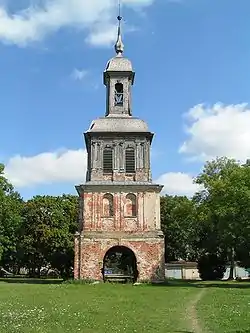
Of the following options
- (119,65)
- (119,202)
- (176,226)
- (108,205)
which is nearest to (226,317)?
(119,202)

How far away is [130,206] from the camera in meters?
42.1

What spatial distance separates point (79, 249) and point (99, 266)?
2.21 m

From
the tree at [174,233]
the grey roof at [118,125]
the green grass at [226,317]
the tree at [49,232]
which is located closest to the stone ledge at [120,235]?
the grey roof at [118,125]

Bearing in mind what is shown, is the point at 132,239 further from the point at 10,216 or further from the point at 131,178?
the point at 10,216

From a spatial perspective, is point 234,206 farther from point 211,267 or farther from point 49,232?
point 49,232

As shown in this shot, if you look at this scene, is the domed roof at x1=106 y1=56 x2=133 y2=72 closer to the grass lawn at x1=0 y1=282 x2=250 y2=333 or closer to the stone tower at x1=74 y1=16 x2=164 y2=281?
the stone tower at x1=74 y1=16 x2=164 y2=281

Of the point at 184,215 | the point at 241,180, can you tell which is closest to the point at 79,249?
the point at 241,180

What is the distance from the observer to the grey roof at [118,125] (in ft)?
145

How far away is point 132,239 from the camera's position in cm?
4097

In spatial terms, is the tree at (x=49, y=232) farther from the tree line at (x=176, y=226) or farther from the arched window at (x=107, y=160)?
the arched window at (x=107, y=160)

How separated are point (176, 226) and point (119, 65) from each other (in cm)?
2867

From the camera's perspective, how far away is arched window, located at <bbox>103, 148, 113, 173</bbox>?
4331 cm

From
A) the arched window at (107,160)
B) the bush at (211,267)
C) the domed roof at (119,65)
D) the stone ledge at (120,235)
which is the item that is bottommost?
the bush at (211,267)

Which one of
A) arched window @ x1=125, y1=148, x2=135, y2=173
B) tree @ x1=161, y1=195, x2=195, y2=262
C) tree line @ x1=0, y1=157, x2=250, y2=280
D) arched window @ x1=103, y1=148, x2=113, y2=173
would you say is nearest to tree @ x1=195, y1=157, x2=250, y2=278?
tree line @ x1=0, y1=157, x2=250, y2=280
